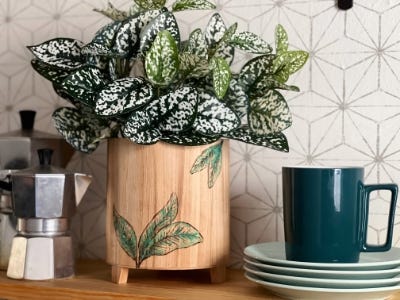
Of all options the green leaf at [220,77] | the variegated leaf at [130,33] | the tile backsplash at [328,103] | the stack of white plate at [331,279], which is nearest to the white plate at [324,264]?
the stack of white plate at [331,279]

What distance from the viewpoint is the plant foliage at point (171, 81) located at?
0.89 m

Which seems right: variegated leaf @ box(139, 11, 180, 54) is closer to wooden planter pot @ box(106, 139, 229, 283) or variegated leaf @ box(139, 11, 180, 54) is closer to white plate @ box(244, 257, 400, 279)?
wooden planter pot @ box(106, 139, 229, 283)

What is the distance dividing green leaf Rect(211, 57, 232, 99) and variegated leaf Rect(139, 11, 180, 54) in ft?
0.28

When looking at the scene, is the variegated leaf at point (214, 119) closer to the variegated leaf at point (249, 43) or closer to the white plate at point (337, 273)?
the variegated leaf at point (249, 43)

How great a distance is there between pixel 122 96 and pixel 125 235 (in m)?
0.20

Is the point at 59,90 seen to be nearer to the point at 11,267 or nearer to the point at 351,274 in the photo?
the point at 11,267

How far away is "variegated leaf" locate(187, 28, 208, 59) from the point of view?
925 mm

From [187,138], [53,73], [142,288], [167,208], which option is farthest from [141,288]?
[53,73]

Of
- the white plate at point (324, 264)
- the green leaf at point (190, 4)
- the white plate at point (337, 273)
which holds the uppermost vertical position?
the green leaf at point (190, 4)

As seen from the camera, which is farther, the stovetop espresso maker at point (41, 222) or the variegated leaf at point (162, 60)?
the stovetop espresso maker at point (41, 222)

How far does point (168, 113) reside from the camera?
904mm

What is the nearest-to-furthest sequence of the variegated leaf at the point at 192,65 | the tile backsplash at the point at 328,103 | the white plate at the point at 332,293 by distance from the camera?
the white plate at the point at 332,293
the variegated leaf at the point at 192,65
the tile backsplash at the point at 328,103

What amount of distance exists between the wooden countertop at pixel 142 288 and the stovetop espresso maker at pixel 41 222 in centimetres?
2

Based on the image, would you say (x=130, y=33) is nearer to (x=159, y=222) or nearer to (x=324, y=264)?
(x=159, y=222)
